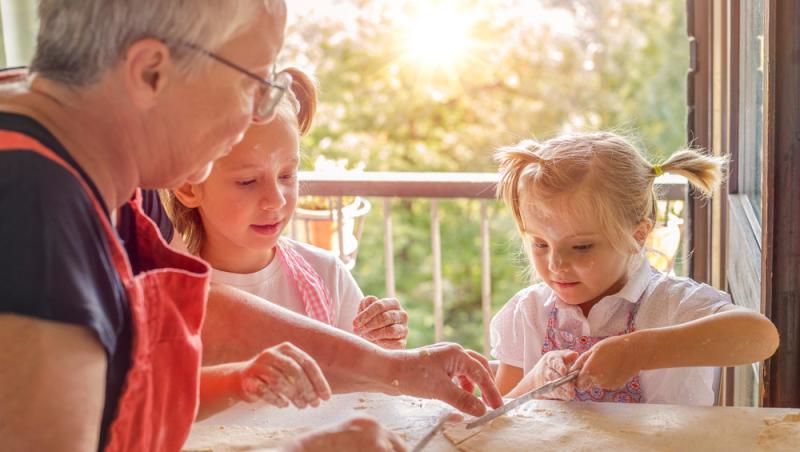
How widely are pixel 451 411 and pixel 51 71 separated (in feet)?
2.59

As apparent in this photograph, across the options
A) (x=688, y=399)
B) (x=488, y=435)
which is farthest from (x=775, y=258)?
(x=488, y=435)

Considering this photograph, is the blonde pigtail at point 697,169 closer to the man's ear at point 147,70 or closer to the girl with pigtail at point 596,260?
the girl with pigtail at point 596,260

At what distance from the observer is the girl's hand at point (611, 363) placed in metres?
1.42

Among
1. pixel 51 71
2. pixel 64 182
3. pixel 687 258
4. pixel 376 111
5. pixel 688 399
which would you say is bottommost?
pixel 688 399

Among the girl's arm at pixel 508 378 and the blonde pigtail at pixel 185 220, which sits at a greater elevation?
the blonde pigtail at pixel 185 220

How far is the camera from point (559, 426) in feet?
4.26

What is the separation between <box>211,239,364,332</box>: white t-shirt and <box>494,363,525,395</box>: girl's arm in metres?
0.35

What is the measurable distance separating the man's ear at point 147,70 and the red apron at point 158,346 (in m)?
0.10

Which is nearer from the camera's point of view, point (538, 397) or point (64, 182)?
point (64, 182)

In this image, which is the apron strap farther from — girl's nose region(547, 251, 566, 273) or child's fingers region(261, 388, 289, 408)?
girl's nose region(547, 251, 566, 273)

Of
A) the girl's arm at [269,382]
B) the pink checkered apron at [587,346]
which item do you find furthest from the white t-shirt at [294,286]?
the girl's arm at [269,382]

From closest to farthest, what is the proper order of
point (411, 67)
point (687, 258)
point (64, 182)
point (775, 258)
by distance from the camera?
point (64, 182) < point (775, 258) < point (687, 258) < point (411, 67)

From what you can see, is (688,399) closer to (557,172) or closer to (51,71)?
(557,172)

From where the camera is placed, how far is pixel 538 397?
145 centimetres
